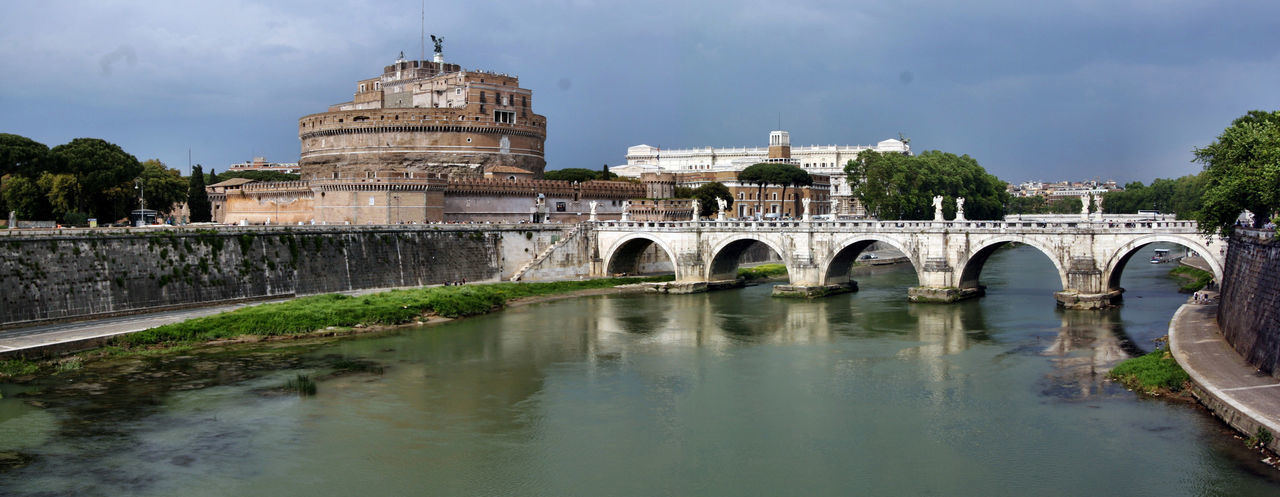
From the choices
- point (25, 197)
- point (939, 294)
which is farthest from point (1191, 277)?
point (25, 197)

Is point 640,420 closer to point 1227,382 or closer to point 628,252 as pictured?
point 1227,382

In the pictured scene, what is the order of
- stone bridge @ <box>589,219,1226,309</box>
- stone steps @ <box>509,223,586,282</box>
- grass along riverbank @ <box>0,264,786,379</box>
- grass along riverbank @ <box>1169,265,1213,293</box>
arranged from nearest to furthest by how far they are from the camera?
grass along riverbank @ <box>0,264,786,379</box>, stone bridge @ <box>589,219,1226,309</box>, grass along riverbank @ <box>1169,265,1213,293</box>, stone steps @ <box>509,223,586,282</box>

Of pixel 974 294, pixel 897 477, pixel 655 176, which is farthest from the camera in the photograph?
pixel 655 176

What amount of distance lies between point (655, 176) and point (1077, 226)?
41090mm

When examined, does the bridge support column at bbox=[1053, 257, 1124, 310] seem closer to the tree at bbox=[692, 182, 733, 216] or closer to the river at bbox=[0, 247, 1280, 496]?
the river at bbox=[0, 247, 1280, 496]

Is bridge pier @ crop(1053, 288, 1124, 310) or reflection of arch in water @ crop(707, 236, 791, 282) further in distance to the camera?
reflection of arch in water @ crop(707, 236, 791, 282)

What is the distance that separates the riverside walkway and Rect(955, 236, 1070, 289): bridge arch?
11.4 metres

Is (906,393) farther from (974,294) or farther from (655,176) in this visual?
(655,176)

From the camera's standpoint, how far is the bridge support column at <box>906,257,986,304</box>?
4200cm

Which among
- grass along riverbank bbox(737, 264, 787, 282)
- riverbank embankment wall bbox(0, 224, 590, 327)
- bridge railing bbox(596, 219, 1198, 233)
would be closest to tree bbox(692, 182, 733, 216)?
grass along riverbank bbox(737, 264, 787, 282)

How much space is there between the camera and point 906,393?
25.8 metres

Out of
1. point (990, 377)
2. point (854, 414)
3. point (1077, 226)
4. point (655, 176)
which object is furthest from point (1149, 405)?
point (655, 176)

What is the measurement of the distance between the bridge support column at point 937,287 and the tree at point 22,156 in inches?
1510

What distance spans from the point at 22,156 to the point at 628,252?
28865 millimetres
